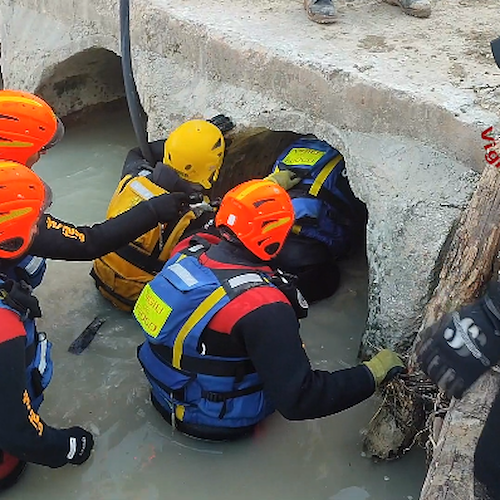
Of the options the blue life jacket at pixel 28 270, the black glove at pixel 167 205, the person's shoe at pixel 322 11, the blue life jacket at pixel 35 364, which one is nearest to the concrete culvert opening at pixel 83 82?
the person's shoe at pixel 322 11

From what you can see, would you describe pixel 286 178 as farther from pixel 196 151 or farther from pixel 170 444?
pixel 170 444

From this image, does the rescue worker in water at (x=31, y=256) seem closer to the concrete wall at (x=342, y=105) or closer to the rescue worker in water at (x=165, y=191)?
the rescue worker in water at (x=165, y=191)

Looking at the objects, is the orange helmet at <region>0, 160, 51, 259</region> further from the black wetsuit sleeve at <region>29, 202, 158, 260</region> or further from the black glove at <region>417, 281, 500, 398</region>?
the black glove at <region>417, 281, 500, 398</region>

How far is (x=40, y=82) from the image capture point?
5277mm

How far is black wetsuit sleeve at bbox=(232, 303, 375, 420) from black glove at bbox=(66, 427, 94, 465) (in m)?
0.73

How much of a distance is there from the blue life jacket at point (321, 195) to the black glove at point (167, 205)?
1.94ft

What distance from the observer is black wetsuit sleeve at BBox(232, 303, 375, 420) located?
2.52 m

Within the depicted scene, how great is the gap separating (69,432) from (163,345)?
18.5 inches

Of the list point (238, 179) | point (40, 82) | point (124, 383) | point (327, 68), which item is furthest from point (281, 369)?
point (40, 82)

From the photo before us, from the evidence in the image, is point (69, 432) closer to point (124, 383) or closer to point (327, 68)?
point (124, 383)

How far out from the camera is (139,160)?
3.89m

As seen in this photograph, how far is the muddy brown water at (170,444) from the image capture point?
9.23ft

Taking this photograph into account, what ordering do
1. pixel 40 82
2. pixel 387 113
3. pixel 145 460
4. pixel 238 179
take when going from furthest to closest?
pixel 40 82
pixel 238 179
pixel 387 113
pixel 145 460

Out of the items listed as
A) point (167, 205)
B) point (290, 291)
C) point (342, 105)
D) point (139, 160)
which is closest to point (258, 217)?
point (290, 291)
